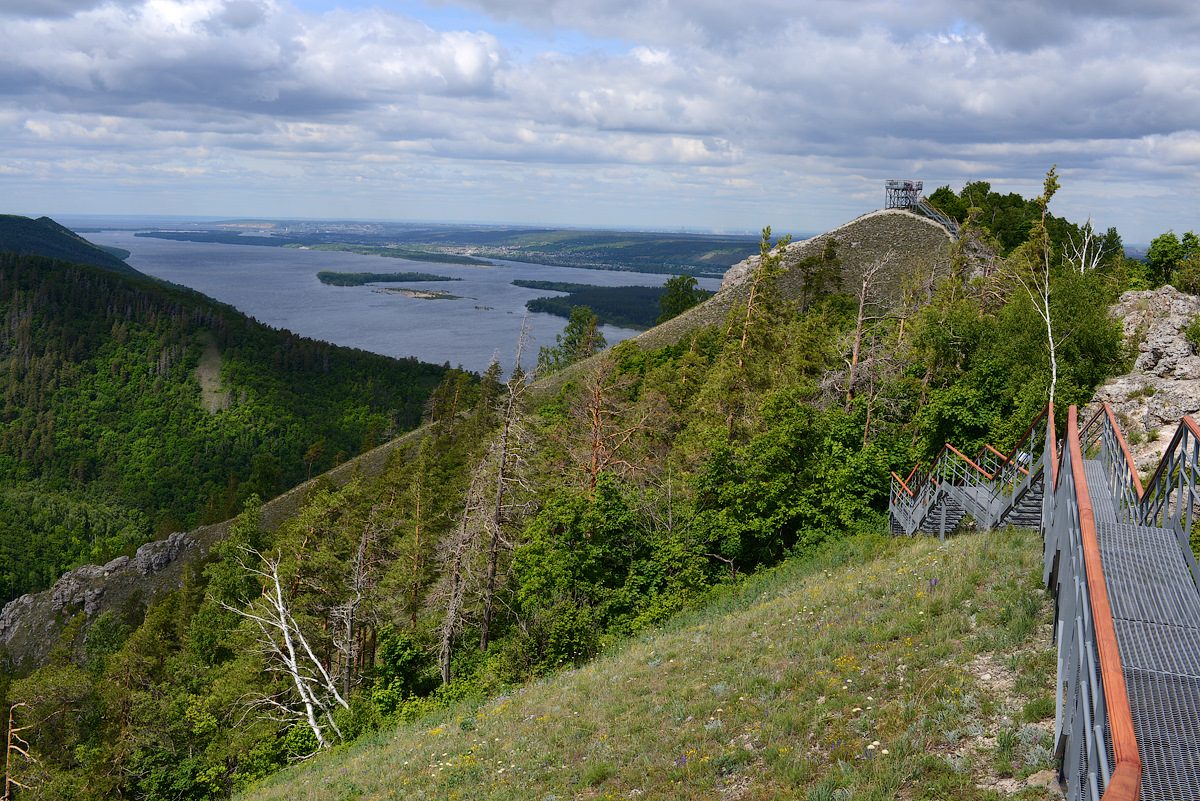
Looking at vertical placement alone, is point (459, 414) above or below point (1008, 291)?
below

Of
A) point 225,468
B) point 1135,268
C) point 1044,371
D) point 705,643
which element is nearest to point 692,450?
point 1044,371

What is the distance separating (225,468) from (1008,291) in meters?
166

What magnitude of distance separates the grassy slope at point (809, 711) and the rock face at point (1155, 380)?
8.09m

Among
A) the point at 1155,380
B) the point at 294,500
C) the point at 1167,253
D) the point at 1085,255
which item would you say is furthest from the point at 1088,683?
the point at 294,500

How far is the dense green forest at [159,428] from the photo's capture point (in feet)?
463

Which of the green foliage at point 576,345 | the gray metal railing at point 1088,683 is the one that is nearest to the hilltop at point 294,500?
the green foliage at point 576,345

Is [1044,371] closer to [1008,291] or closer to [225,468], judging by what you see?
[1008,291]

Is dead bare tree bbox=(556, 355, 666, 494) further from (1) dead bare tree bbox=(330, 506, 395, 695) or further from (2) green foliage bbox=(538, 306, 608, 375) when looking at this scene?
(2) green foliage bbox=(538, 306, 608, 375)

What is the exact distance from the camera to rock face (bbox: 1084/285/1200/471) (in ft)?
59.2

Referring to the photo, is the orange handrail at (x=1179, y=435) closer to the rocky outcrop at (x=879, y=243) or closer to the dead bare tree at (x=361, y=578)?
the dead bare tree at (x=361, y=578)

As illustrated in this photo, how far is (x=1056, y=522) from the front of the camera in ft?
27.6

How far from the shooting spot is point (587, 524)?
2530cm

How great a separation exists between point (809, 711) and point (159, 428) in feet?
690

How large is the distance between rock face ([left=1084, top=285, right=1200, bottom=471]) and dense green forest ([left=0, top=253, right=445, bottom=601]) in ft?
421
